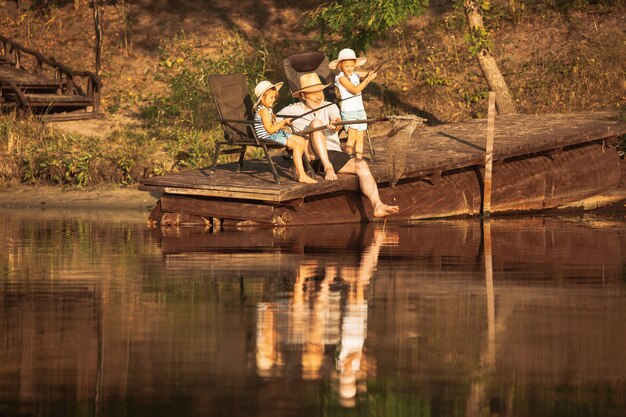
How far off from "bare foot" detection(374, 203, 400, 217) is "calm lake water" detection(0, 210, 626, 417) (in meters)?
1.26

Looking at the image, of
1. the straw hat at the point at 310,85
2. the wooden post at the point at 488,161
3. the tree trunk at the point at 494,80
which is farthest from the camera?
the tree trunk at the point at 494,80

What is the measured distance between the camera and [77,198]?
22484mm

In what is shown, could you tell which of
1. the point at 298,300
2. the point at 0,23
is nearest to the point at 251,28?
the point at 0,23

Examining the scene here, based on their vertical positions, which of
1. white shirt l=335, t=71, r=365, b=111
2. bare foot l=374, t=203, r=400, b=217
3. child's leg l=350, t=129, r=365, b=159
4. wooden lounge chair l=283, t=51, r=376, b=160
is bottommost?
bare foot l=374, t=203, r=400, b=217

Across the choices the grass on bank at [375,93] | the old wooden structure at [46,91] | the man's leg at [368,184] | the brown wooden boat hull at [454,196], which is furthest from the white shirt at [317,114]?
the old wooden structure at [46,91]

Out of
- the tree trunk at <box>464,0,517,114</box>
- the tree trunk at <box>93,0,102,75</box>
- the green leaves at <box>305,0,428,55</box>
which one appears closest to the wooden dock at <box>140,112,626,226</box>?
the tree trunk at <box>464,0,517,114</box>

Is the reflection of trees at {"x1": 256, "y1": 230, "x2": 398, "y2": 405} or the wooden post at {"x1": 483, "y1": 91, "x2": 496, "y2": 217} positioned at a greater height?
the wooden post at {"x1": 483, "y1": 91, "x2": 496, "y2": 217}

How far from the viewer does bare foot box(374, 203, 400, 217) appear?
18000 millimetres

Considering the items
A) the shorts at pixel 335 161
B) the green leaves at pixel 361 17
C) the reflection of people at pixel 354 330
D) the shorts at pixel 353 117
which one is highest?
the green leaves at pixel 361 17

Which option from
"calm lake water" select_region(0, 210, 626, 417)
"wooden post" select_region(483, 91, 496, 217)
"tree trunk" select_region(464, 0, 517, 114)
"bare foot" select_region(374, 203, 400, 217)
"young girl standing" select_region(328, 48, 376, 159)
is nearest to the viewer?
"calm lake water" select_region(0, 210, 626, 417)

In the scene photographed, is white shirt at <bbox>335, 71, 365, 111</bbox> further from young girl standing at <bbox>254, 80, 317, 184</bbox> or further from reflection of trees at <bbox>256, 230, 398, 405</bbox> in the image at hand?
reflection of trees at <bbox>256, 230, 398, 405</bbox>

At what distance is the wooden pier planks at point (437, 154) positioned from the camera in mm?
17609

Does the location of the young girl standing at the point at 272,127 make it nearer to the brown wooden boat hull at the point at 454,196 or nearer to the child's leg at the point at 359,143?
the brown wooden boat hull at the point at 454,196

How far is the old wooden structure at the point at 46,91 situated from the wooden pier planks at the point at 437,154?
22.3 ft
